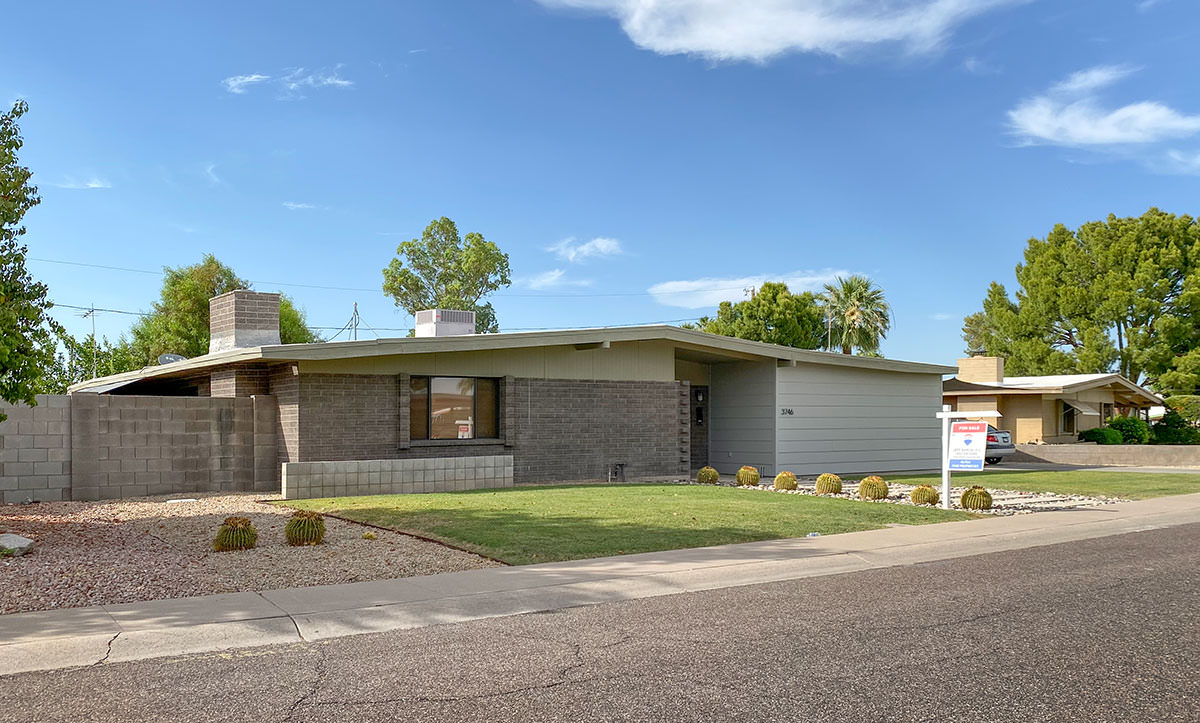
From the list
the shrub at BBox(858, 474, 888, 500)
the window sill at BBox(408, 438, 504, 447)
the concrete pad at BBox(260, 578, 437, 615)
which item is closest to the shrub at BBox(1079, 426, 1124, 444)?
the shrub at BBox(858, 474, 888, 500)

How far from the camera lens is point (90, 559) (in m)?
9.92

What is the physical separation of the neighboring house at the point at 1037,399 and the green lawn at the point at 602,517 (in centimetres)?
1994

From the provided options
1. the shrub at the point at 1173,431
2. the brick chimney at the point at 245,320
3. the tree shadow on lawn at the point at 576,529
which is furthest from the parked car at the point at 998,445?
the brick chimney at the point at 245,320

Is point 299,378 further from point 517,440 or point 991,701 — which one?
point 991,701

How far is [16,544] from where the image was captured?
10.1 m

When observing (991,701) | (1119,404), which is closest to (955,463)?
(991,701)

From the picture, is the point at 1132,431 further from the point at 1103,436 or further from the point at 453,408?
the point at 453,408

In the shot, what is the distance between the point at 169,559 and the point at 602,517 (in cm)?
591

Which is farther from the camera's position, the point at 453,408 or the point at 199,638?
the point at 453,408

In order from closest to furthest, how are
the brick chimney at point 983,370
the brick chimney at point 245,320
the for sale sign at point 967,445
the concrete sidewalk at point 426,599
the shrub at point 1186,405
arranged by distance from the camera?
the concrete sidewalk at point 426,599 < the for sale sign at point 967,445 < the brick chimney at point 245,320 < the brick chimney at point 983,370 < the shrub at point 1186,405

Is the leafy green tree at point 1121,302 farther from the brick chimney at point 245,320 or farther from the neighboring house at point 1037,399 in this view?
the brick chimney at point 245,320

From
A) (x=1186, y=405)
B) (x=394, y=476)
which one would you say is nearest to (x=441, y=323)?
(x=394, y=476)

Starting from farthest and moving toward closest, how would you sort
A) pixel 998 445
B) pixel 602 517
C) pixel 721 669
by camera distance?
pixel 998 445, pixel 602 517, pixel 721 669

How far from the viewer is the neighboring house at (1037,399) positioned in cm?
3494
